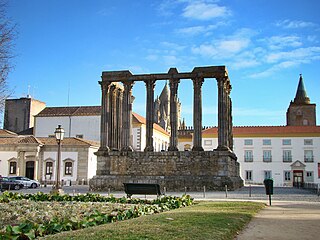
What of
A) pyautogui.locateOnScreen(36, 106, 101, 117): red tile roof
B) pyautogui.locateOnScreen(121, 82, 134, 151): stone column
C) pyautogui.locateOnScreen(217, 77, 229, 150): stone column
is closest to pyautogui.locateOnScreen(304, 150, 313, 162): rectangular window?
pyautogui.locateOnScreen(36, 106, 101, 117): red tile roof

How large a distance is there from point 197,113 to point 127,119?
5.81 m

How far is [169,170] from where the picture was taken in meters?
31.7

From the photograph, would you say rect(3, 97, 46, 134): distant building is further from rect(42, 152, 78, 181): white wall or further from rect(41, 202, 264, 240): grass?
rect(41, 202, 264, 240): grass

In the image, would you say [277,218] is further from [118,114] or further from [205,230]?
[118,114]

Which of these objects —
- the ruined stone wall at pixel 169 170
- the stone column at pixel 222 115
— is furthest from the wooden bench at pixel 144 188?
the stone column at pixel 222 115

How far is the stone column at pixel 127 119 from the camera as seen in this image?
33312mm

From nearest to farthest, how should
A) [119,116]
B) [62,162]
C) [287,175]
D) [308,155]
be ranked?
[119,116] < [62,162] < [287,175] < [308,155]

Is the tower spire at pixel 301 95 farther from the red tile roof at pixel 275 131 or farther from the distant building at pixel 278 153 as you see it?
the distant building at pixel 278 153

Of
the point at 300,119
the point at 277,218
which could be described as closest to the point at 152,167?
the point at 277,218

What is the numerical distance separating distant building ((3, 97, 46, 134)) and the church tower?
1904 inches

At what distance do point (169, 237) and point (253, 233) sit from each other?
238 cm

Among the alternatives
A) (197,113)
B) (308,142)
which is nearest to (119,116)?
(197,113)

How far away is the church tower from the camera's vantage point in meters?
80.2

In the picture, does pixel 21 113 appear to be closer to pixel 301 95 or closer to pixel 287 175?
pixel 287 175
